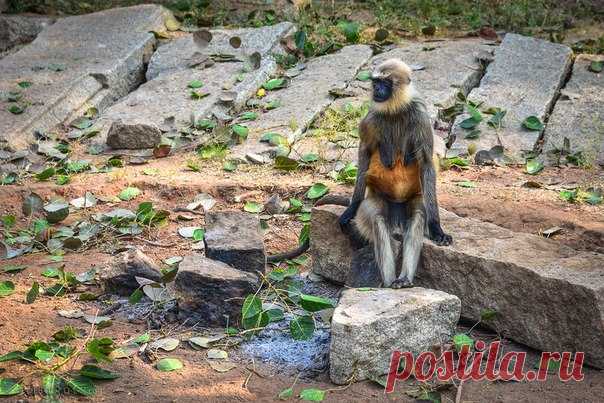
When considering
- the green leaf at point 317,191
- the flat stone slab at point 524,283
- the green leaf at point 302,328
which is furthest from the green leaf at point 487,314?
the green leaf at point 317,191

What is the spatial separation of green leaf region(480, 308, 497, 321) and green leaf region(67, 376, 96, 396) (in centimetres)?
238

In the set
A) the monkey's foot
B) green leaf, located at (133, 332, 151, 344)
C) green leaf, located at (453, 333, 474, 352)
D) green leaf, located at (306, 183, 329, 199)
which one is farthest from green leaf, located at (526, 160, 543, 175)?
green leaf, located at (133, 332, 151, 344)

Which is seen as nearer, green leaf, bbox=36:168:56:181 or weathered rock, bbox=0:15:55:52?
green leaf, bbox=36:168:56:181

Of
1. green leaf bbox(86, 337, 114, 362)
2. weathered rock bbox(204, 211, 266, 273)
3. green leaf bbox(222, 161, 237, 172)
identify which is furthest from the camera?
green leaf bbox(222, 161, 237, 172)

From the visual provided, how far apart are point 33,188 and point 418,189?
373cm

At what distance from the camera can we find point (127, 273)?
6.18 meters

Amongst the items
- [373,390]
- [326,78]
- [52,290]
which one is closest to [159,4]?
[326,78]

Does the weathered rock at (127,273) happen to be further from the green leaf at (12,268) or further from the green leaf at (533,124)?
the green leaf at (533,124)

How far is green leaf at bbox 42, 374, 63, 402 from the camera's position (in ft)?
15.9

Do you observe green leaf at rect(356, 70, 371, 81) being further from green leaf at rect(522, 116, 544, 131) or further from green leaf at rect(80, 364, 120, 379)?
green leaf at rect(80, 364, 120, 379)

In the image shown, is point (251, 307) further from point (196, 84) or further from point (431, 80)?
point (196, 84)

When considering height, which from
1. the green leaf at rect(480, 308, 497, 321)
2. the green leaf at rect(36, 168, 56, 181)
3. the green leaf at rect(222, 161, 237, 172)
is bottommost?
the green leaf at rect(36, 168, 56, 181)

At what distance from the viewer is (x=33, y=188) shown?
806 cm

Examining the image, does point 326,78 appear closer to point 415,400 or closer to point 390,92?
point 390,92
